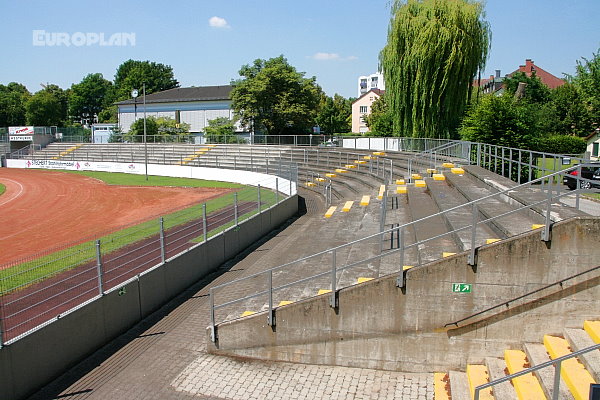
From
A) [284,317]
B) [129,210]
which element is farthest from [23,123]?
[284,317]

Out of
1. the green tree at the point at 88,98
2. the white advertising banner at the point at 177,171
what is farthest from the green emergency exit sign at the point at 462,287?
the green tree at the point at 88,98

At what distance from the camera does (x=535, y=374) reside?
21.8 feet

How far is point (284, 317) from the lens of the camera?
8680 mm

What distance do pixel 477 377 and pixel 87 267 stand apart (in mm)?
7433

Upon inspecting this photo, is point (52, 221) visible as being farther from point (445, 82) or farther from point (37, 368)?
point (445, 82)

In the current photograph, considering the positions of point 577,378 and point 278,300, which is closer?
point 577,378

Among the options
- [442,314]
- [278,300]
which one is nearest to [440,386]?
[442,314]

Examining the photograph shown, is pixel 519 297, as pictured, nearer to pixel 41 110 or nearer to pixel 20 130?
pixel 20 130

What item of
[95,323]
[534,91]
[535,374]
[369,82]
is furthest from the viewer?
[369,82]

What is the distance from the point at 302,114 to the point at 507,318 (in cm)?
4337

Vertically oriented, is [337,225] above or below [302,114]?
below

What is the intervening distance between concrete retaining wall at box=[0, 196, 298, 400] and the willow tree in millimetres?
21525

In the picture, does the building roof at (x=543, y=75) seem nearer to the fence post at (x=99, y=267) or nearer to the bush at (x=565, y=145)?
the bush at (x=565, y=145)

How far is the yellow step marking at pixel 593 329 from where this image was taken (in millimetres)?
7002
